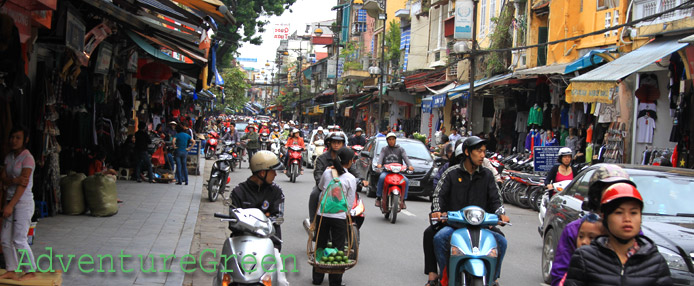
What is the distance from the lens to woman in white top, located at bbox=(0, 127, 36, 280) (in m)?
6.80

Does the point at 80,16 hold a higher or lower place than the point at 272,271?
higher

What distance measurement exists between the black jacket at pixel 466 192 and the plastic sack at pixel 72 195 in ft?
23.7

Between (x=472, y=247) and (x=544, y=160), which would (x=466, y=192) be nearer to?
(x=472, y=247)

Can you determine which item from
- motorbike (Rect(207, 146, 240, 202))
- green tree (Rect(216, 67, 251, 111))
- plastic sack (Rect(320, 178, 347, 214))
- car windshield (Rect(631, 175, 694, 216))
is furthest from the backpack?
green tree (Rect(216, 67, 251, 111))

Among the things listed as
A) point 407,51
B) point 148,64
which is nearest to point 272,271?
point 148,64

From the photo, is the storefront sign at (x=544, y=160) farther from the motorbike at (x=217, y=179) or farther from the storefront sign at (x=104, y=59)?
the storefront sign at (x=104, y=59)

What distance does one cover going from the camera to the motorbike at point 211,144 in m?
28.5

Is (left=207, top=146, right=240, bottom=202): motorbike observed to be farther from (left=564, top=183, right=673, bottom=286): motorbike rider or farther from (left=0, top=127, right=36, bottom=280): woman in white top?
(left=564, top=183, right=673, bottom=286): motorbike rider

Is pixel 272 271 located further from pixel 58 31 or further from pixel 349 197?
pixel 58 31

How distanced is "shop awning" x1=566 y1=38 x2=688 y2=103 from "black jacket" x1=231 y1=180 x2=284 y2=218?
9043 millimetres

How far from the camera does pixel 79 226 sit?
415 inches

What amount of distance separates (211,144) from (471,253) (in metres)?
23.4

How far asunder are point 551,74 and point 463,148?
44.4 ft

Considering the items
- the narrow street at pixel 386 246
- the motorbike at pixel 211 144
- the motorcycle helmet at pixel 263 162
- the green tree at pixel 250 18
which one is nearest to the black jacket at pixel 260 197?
the motorcycle helmet at pixel 263 162
